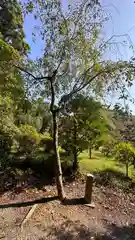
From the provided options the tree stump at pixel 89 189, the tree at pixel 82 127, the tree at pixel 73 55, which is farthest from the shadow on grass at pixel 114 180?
the tree at pixel 73 55

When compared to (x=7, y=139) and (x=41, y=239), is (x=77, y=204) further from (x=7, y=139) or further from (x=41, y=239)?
(x=7, y=139)

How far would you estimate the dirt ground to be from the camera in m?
3.32

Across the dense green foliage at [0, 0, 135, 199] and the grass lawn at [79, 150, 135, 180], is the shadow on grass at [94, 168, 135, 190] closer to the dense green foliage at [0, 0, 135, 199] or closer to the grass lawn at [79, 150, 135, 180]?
the grass lawn at [79, 150, 135, 180]

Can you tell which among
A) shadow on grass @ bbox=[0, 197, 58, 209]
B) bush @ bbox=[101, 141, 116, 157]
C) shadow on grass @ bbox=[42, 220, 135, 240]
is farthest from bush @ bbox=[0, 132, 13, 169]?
Answer: bush @ bbox=[101, 141, 116, 157]

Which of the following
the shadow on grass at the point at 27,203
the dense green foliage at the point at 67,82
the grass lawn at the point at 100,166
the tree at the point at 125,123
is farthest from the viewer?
the grass lawn at the point at 100,166

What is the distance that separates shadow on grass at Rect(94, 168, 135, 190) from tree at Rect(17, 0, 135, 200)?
151 centimetres

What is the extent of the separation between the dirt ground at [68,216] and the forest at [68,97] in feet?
0.18

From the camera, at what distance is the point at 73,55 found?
4254 millimetres

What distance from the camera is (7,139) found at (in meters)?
6.41

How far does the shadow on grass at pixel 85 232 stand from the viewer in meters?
3.28

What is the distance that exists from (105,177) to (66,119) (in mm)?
1932

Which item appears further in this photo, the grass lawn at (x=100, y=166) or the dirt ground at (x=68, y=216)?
the grass lawn at (x=100, y=166)

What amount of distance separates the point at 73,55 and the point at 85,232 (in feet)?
10.9

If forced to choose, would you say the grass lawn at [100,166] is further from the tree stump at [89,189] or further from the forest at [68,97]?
the tree stump at [89,189]
